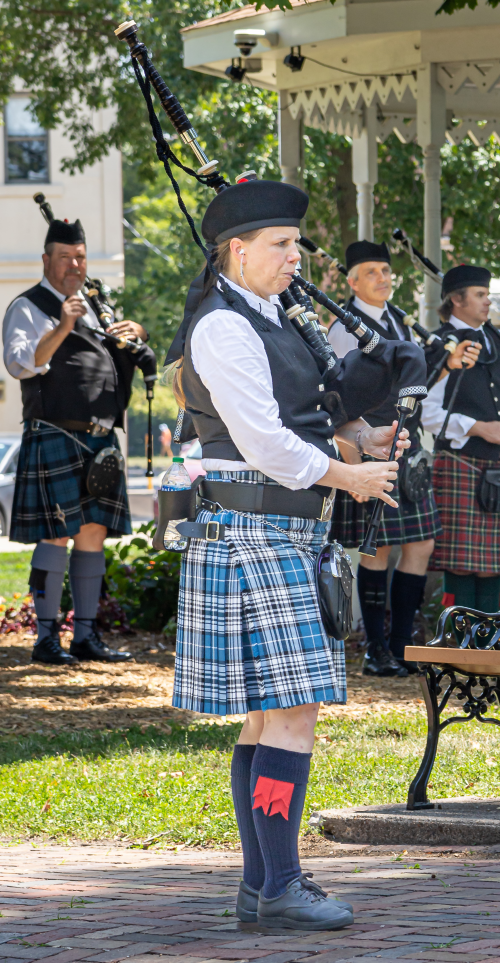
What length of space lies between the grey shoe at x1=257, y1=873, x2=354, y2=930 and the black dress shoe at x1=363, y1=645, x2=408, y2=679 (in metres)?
4.19

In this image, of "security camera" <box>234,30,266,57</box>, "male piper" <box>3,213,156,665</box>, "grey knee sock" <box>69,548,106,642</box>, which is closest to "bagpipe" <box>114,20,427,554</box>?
"male piper" <box>3,213,156,665</box>

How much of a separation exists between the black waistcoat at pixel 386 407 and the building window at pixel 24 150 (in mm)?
20759

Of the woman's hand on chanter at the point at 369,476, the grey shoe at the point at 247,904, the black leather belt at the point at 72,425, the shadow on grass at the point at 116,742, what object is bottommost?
the shadow on grass at the point at 116,742

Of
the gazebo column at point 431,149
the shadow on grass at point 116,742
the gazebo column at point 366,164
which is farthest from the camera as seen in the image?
the gazebo column at point 366,164

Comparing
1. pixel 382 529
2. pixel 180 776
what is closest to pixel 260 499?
pixel 180 776

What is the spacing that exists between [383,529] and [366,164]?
11.7ft

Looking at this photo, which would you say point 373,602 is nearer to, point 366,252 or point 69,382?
point 366,252

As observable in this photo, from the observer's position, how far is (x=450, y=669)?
4484 mm

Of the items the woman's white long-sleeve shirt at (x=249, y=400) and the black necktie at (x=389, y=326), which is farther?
the black necktie at (x=389, y=326)

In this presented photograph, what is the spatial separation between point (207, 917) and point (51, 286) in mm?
4917

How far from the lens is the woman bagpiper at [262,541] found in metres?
3.16

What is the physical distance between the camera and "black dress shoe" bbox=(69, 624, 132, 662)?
786 cm

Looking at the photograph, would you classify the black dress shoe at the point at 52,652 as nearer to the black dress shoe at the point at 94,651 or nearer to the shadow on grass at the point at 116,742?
the black dress shoe at the point at 94,651

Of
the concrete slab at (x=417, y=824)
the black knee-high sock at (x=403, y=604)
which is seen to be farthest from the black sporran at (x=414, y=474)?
the concrete slab at (x=417, y=824)
